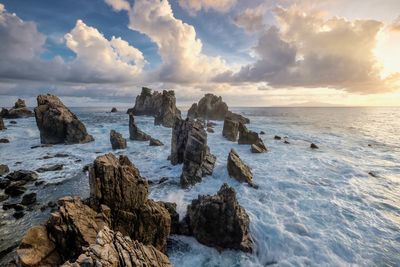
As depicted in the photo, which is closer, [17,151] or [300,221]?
[300,221]

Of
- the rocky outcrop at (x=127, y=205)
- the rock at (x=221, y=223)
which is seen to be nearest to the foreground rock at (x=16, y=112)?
the rocky outcrop at (x=127, y=205)

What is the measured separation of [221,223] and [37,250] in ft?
29.7

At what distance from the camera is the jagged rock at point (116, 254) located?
A: 646 cm

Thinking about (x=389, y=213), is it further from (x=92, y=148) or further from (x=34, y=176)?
(x=92, y=148)

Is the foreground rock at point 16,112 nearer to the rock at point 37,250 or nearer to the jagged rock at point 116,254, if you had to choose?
the rock at point 37,250

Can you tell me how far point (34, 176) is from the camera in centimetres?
2459

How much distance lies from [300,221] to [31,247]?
1553 cm

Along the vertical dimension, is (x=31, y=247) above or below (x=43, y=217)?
above

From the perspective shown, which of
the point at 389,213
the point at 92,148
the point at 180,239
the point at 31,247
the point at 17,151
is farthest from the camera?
the point at 92,148

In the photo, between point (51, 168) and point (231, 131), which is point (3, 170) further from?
point (231, 131)

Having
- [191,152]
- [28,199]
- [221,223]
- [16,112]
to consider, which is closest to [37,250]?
[221,223]

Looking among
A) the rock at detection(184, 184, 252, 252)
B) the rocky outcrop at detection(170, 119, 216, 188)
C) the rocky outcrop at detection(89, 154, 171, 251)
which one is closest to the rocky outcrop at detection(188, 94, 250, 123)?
the rocky outcrop at detection(170, 119, 216, 188)

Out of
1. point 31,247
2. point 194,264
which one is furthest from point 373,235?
point 31,247

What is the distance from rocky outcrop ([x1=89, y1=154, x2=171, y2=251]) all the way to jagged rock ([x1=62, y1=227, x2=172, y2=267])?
4.44m
